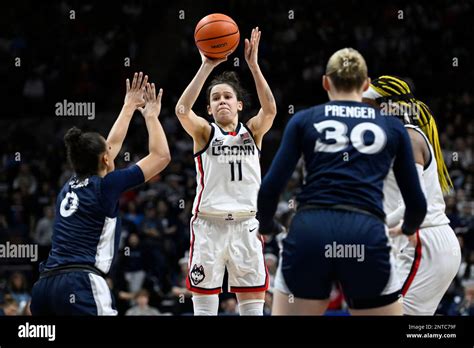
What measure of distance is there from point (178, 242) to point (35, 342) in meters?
6.72

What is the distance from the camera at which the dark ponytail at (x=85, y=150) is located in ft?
18.1

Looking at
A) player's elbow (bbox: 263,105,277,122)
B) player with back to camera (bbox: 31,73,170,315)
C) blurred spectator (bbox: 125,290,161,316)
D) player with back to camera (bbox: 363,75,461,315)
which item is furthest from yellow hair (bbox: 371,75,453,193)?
blurred spectator (bbox: 125,290,161,316)

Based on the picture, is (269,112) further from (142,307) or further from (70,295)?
(142,307)

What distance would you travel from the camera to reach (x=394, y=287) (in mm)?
4594

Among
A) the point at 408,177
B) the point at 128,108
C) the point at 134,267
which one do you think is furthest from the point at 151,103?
the point at 134,267

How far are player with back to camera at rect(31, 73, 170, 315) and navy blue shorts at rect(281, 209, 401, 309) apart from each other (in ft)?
4.74

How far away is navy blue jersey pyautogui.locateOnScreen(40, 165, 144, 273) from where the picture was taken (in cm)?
545

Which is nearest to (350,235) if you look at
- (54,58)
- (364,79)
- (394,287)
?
(394,287)

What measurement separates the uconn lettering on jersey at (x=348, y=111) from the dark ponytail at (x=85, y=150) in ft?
5.36

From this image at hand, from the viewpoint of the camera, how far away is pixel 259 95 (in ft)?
23.1

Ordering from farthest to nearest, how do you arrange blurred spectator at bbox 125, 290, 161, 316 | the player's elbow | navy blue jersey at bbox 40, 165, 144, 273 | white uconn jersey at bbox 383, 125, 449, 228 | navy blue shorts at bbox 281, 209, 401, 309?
blurred spectator at bbox 125, 290, 161, 316 → the player's elbow → white uconn jersey at bbox 383, 125, 449, 228 → navy blue jersey at bbox 40, 165, 144, 273 → navy blue shorts at bbox 281, 209, 401, 309

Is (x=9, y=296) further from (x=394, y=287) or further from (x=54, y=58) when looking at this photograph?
(x=54, y=58)

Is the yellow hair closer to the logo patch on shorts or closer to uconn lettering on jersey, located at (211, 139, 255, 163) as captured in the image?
uconn lettering on jersey, located at (211, 139, 255, 163)

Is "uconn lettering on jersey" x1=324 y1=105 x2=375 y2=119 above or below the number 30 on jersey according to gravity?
above
